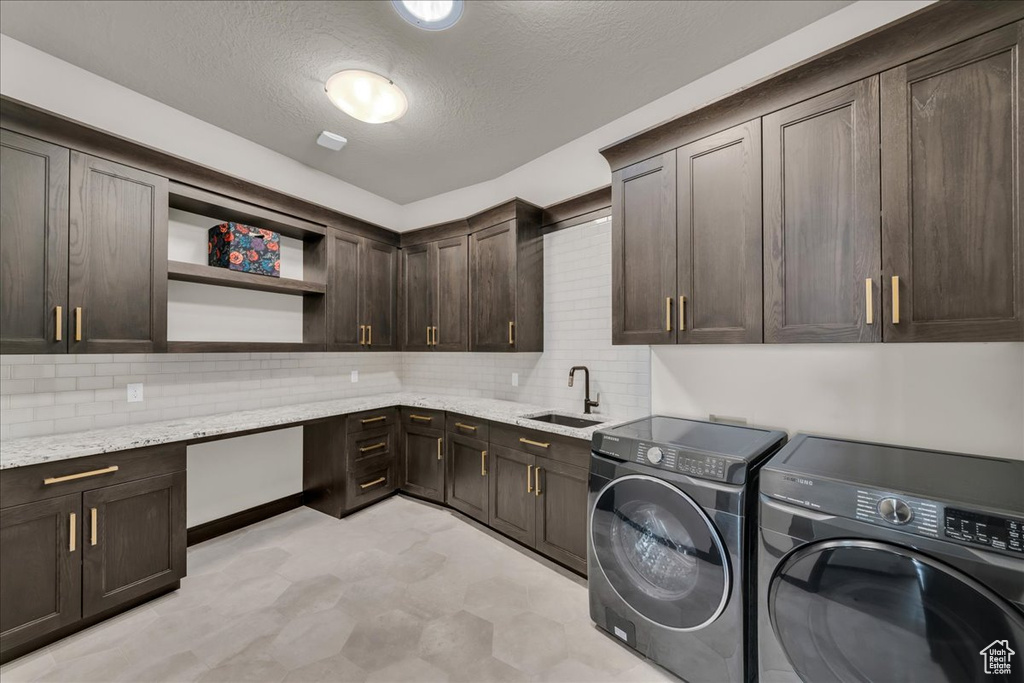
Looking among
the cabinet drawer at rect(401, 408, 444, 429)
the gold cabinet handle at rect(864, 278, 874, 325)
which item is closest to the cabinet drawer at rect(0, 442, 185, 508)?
the cabinet drawer at rect(401, 408, 444, 429)

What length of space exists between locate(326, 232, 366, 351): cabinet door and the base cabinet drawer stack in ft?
4.98

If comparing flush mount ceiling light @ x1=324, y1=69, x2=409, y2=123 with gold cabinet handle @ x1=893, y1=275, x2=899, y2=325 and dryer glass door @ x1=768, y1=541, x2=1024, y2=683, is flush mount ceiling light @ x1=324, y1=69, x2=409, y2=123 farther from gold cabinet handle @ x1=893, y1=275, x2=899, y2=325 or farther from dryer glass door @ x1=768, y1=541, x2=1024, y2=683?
dryer glass door @ x1=768, y1=541, x2=1024, y2=683

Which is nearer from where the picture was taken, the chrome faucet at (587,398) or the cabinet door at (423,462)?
the chrome faucet at (587,398)

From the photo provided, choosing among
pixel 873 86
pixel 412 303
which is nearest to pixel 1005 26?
pixel 873 86

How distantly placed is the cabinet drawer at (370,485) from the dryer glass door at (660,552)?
221 cm

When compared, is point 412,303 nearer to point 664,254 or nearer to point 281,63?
Answer: point 281,63

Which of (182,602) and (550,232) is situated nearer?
(182,602)

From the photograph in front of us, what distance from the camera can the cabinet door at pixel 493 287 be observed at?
→ 3250mm

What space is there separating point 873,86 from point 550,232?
6.89 feet

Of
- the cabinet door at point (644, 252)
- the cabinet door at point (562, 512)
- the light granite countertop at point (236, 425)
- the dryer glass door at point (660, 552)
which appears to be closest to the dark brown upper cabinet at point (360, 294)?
the light granite countertop at point (236, 425)

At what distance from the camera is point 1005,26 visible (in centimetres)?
133

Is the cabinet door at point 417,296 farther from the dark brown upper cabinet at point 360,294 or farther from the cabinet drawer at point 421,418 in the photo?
the cabinet drawer at point 421,418

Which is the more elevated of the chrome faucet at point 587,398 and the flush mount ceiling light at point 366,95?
the flush mount ceiling light at point 366,95

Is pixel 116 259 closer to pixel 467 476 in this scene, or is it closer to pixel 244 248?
pixel 244 248
